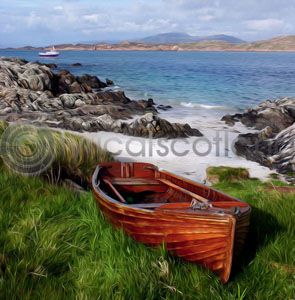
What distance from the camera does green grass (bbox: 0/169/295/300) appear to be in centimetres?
493

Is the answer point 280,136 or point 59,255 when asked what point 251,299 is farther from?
point 280,136

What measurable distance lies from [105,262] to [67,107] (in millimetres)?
21346

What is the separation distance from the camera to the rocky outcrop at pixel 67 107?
814 inches

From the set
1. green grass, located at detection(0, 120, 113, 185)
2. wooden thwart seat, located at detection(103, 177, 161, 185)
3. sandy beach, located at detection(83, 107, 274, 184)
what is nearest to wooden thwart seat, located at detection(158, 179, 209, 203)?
wooden thwart seat, located at detection(103, 177, 161, 185)

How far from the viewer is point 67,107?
25922 mm

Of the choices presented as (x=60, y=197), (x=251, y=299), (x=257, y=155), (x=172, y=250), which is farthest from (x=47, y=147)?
(x=257, y=155)

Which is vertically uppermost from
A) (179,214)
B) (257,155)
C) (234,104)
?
(179,214)

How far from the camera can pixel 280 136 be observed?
18625mm

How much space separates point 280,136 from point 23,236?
15.0m

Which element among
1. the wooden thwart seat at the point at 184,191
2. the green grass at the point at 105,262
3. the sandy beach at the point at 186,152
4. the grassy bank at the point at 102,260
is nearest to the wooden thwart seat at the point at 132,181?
the wooden thwart seat at the point at 184,191

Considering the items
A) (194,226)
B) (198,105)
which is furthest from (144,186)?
(198,105)

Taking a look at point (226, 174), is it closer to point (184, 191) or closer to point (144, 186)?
point (144, 186)

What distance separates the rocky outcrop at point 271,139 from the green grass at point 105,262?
9.36 metres

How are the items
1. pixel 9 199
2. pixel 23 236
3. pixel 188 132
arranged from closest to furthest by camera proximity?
pixel 23 236
pixel 9 199
pixel 188 132
